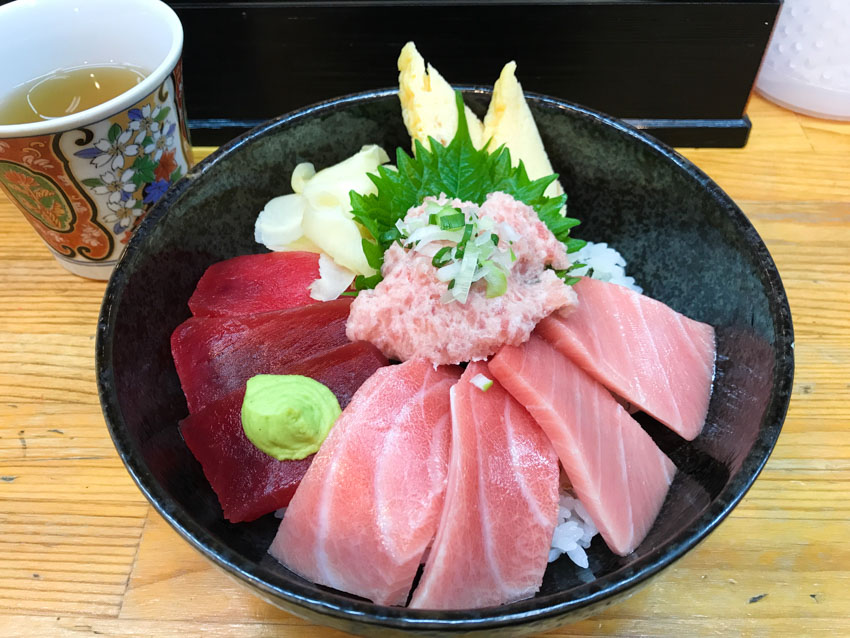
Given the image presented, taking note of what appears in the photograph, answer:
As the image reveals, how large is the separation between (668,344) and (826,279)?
29.3 inches

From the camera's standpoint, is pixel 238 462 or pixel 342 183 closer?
pixel 238 462

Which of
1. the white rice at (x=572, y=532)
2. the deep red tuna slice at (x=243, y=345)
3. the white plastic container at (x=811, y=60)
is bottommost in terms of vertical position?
the white rice at (x=572, y=532)

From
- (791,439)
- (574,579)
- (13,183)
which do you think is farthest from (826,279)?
(13,183)

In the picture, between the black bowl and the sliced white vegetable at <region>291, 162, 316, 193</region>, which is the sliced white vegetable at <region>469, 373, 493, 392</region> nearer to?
the black bowl

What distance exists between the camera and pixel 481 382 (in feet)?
3.99

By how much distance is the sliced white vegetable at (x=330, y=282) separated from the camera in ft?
4.95

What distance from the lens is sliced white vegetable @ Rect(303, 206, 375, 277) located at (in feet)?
4.98

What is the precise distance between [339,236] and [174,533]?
0.71 m

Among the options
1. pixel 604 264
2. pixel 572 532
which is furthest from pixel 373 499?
pixel 604 264

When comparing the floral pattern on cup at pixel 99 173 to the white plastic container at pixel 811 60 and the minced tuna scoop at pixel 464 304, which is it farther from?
the white plastic container at pixel 811 60

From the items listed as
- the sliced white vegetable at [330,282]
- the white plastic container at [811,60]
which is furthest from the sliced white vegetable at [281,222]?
the white plastic container at [811,60]

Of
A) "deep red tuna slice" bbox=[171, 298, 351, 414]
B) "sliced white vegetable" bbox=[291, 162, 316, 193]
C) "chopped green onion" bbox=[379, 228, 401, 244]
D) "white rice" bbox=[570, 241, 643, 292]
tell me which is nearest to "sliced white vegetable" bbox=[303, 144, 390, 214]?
"sliced white vegetable" bbox=[291, 162, 316, 193]

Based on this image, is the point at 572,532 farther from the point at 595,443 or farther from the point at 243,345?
the point at 243,345

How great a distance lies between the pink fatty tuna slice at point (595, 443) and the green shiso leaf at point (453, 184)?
37 centimetres
